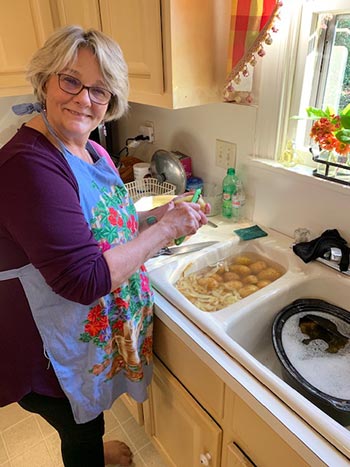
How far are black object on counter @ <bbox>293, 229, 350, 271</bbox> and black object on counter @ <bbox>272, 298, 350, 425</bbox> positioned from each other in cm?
13

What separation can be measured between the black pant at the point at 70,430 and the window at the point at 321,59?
3.39ft

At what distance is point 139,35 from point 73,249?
758 mm

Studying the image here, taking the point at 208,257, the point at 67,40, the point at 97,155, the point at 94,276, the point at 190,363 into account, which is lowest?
the point at 190,363

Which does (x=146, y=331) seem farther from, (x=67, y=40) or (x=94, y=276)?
(x=67, y=40)

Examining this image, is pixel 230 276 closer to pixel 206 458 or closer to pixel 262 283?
pixel 262 283

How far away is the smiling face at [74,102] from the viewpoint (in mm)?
728

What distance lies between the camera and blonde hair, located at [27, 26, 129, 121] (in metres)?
0.71

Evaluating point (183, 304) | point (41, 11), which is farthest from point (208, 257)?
point (41, 11)

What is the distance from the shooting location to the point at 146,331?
0.99 meters

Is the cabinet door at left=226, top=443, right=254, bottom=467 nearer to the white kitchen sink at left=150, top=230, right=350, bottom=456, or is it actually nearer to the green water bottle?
the white kitchen sink at left=150, top=230, right=350, bottom=456

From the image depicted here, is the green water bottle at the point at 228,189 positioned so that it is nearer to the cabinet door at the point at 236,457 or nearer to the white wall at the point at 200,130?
the white wall at the point at 200,130

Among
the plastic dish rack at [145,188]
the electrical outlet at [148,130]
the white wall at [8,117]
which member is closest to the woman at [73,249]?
the plastic dish rack at [145,188]

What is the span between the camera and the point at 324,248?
3.36 ft

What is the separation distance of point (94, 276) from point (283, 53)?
2.85 ft
